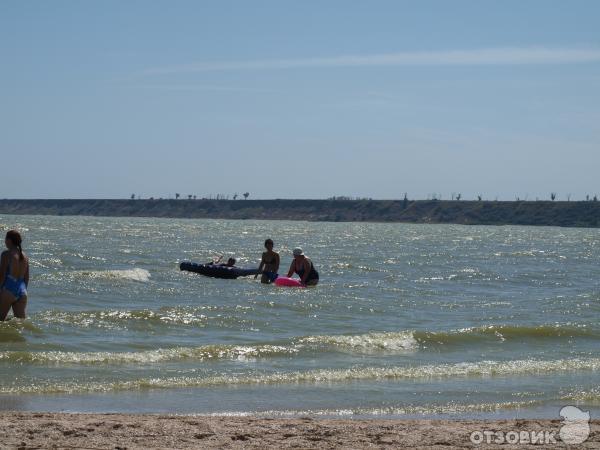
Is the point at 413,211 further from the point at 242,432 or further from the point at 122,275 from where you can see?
the point at 242,432

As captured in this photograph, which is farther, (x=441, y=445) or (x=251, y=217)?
(x=251, y=217)

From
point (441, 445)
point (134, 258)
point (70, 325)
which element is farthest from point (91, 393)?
point (134, 258)

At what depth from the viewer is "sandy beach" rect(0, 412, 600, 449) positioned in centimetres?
790

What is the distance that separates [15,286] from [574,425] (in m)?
8.53

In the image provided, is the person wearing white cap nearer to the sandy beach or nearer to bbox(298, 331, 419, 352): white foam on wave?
bbox(298, 331, 419, 352): white foam on wave

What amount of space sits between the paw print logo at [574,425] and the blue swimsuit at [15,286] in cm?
795

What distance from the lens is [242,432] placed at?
8391 millimetres

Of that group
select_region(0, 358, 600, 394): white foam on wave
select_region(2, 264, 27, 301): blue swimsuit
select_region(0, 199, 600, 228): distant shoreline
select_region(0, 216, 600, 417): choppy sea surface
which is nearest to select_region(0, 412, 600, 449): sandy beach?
select_region(0, 216, 600, 417): choppy sea surface

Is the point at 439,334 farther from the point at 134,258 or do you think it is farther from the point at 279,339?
the point at 134,258

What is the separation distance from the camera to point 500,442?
8273 millimetres

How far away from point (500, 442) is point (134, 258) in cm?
3342

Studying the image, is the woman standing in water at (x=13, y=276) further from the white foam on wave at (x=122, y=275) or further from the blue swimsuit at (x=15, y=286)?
the white foam on wave at (x=122, y=275)

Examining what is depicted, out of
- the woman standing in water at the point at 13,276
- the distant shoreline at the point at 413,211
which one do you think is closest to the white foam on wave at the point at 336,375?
the woman standing in water at the point at 13,276

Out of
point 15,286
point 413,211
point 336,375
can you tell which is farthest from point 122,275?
point 413,211
